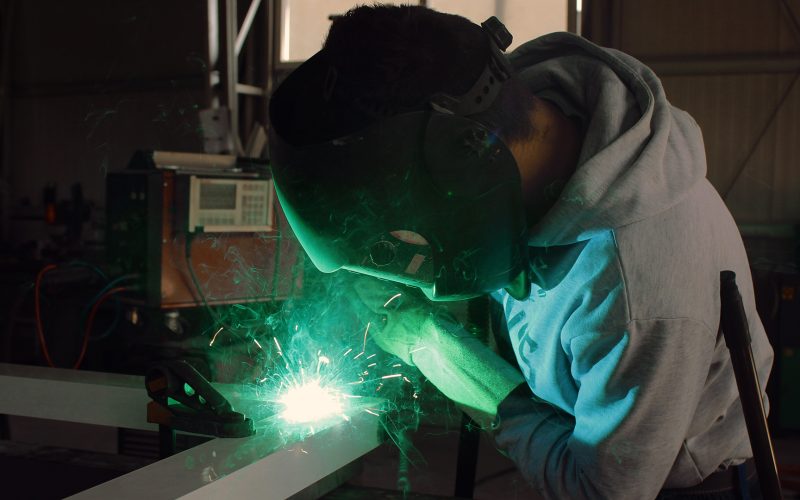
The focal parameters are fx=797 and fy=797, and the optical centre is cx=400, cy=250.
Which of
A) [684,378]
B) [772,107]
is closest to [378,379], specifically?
[684,378]

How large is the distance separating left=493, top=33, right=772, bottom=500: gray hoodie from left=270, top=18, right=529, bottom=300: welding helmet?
92 millimetres

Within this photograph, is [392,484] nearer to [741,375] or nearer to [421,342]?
[421,342]

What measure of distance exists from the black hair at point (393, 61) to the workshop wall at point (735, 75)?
5102 millimetres

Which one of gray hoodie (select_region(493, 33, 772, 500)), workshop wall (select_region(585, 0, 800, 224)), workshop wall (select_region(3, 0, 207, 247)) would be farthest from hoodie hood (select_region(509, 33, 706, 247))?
workshop wall (select_region(3, 0, 207, 247))

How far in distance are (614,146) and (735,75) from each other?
514cm

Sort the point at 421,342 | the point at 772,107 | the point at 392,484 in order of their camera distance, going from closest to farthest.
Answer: the point at 421,342
the point at 392,484
the point at 772,107

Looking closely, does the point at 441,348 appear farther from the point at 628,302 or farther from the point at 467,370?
the point at 628,302

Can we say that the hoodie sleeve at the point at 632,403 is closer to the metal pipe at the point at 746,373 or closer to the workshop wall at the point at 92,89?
the metal pipe at the point at 746,373

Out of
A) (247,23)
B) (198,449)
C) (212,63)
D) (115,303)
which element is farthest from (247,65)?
(198,449)

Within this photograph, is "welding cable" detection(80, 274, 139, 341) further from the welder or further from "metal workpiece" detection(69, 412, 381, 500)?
the welder

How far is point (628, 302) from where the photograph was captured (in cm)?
93

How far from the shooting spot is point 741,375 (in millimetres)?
979

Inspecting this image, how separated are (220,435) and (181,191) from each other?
230 cm

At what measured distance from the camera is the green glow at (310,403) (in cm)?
118
